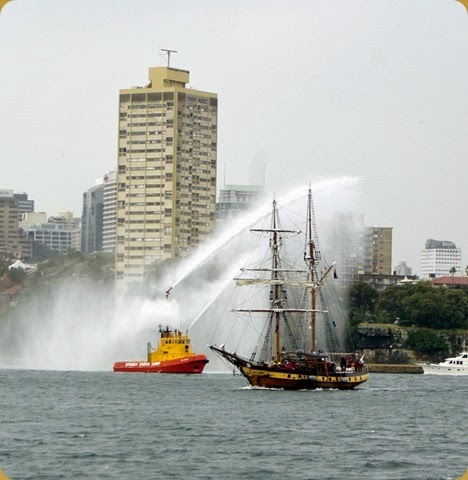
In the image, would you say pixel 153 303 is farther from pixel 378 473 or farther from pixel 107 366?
pixel 378 473

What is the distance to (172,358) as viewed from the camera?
141875 mm

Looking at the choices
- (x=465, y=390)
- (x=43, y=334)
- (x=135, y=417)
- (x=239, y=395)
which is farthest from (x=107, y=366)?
(x=135, y=417)

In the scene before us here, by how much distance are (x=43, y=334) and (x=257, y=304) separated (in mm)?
48548

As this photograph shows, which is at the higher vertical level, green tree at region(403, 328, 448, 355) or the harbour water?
green tree at region(403, 328, 448, 355)

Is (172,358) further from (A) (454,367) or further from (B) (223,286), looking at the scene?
(A) (454,367)

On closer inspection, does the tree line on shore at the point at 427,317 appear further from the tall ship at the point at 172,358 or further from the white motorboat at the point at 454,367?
the tall ship at the point at 172,358


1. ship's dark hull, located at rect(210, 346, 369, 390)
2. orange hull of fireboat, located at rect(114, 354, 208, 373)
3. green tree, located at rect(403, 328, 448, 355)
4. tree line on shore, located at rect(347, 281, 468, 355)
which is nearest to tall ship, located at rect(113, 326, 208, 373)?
orange hull of fireboat, located at rect(114, 354, 208, 373)

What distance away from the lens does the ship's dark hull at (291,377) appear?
107 meters

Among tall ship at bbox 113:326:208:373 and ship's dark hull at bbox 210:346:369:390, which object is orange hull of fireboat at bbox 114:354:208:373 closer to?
tall ship at bbox 113:326:208:373

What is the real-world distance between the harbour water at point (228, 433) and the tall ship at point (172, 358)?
28015 millimetres

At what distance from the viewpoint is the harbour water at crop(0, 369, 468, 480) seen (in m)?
60.1

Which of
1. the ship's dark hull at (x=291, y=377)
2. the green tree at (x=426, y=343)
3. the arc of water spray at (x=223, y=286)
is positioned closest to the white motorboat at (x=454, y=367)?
the green tree at (x=426, y=343)

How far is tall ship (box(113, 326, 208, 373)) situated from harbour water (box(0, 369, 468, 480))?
91.9 ft

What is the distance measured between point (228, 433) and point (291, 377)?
33.8 m
